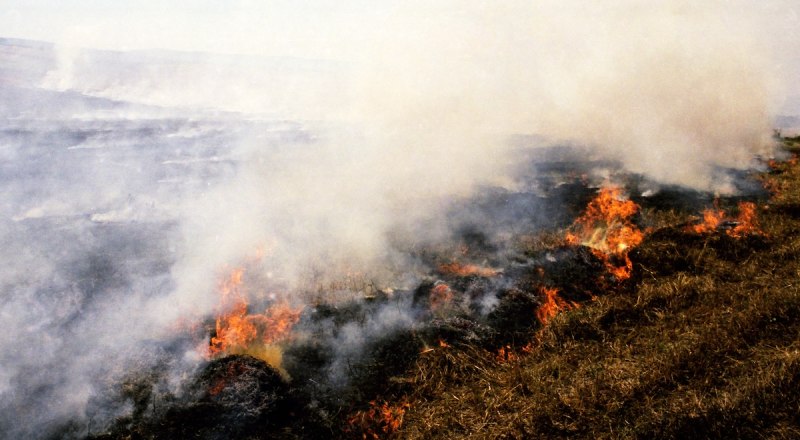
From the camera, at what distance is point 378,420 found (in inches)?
203

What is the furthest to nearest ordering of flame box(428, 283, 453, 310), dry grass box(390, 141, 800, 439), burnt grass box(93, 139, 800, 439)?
1. flame box(428, 283, 453, 310)
2. burnt grass box(93, 139, 800, 439)
3. dry grass box(390, 141, 800, 439)

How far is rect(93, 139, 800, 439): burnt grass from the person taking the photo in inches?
182

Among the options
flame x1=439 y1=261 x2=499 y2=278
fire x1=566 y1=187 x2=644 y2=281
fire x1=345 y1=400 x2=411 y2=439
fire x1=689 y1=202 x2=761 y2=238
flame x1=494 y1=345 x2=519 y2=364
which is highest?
fire x1=689 y1=202 x2=761 y2=238

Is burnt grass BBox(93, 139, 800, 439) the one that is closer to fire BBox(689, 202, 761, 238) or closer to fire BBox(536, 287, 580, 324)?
fire BBox(536, 287, 580, 324)

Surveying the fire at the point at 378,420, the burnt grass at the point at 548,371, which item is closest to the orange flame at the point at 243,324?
the burnt grass at the point at 548,371

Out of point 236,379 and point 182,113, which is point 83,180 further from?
point 182,113

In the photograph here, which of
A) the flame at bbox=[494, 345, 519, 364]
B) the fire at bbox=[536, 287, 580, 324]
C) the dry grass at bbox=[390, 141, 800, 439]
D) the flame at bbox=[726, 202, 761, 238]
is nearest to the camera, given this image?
the dry grass at bbox=[390, 141, 800, 439]

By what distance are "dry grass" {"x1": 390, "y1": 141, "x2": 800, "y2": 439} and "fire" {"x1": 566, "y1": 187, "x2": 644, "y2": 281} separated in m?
0.76

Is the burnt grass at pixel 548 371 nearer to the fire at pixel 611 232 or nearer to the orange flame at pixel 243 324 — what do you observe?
the orange flame at pixel 243 324

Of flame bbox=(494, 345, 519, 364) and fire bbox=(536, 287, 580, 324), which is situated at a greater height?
fire bbox=(536, 287, 580, 324)

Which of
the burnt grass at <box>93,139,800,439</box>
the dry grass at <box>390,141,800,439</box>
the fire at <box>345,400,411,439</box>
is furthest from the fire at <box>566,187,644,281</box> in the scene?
the fire at <box>345,400,411,439</box>

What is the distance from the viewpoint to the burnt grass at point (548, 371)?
462 cm

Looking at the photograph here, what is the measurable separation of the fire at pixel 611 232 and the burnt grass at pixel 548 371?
0.60 meters

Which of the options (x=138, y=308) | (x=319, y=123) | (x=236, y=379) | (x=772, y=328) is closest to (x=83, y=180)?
(x=138, y=308)
